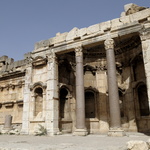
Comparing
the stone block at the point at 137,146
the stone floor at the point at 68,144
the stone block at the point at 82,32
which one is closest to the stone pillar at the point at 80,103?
the stone block at the point at 82,32

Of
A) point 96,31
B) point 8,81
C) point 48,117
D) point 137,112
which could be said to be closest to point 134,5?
point 96,31

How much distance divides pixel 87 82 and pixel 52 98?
4.69 m

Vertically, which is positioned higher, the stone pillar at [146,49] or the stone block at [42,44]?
the stone block at [42,44]

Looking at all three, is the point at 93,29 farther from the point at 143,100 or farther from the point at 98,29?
the point at 143,100

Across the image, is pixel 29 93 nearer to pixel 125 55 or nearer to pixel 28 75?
pixel 28 75

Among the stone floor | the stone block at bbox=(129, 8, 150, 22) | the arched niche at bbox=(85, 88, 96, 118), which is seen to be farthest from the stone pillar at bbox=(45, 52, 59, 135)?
the stone block at bbox=(129, 8, 150, 22)

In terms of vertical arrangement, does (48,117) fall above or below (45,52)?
below

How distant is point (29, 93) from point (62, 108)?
296 centimetres

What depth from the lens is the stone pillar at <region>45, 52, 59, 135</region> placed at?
1185 cm

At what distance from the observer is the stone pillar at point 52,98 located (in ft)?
38.9

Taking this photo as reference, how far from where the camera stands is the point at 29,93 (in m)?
13.6

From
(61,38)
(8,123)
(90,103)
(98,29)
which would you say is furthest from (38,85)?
(98,29)

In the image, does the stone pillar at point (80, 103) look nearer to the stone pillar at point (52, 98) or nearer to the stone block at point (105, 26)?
the stone pillar at point (52, 98)

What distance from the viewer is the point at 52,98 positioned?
40.2 feet
